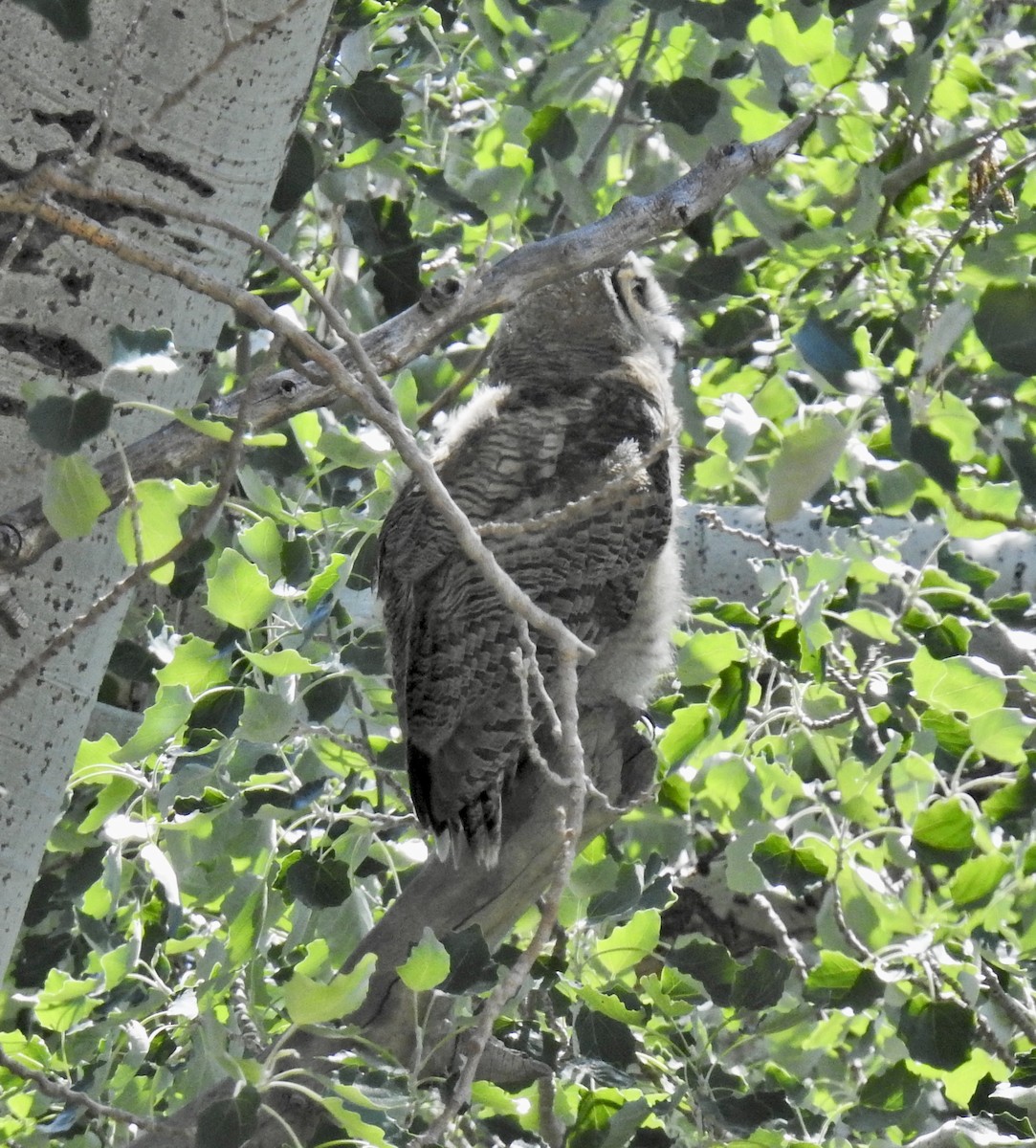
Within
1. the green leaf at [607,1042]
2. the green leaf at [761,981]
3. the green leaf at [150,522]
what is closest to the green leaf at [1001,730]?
the green leaf at [761,981]

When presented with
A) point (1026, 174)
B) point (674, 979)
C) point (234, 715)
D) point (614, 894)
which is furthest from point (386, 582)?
point (1026, 174)

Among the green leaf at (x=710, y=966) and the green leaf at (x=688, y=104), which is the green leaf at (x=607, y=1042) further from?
the green leaf at (x=688, y=104)

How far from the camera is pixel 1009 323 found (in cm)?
107

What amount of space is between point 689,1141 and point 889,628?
0.55 meters

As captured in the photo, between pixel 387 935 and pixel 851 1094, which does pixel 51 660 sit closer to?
pixel 387 935

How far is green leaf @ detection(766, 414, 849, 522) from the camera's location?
1144 millimetres

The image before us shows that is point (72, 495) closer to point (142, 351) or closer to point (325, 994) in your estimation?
point (142, 351)

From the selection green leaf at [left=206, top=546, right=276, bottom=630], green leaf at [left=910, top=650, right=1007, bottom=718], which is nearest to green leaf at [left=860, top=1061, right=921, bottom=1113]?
green leaf at [left=910, top=650, right=1007, bottom=718]

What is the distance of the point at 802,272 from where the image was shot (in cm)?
195

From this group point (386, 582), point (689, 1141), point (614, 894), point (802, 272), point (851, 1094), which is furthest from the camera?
point (802, 272)

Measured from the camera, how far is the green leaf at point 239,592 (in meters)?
1.16

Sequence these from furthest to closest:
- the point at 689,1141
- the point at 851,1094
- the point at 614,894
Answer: the point at 851,1094
the point at 614,894
the point at 689,1141

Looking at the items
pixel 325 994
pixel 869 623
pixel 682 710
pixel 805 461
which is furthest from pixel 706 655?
pixel 325 994

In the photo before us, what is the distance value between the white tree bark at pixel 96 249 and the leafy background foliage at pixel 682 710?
12 centimetres
